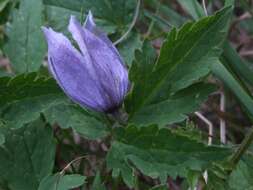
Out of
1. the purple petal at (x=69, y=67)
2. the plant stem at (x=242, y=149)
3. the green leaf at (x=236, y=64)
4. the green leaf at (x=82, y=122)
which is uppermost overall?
the purple petal at (x=69, y=67)

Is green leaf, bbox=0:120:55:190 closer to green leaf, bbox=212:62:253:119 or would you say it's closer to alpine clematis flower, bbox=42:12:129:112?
alpine clematis flower, bbox=42:12:129:112

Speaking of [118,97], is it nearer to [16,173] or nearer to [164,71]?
[164,71]

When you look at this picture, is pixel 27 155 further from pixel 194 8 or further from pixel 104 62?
pixel 194 8

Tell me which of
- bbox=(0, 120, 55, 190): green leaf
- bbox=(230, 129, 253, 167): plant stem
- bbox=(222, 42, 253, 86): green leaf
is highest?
bbox=(222, 42, 253, 86): green leaf

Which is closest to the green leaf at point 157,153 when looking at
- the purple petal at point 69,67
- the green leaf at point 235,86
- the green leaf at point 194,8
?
the purple petal at point 69,67

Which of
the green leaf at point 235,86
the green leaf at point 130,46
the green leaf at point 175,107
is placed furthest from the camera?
the green leaf at point 130,46

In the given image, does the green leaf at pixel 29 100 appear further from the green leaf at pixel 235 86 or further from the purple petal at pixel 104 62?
the green leaf at pixel 235 86

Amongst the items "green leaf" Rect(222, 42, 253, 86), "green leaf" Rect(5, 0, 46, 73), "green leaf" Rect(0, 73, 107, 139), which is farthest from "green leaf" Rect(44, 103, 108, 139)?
"green leaf" Rect(222, 42, 253, 86)
